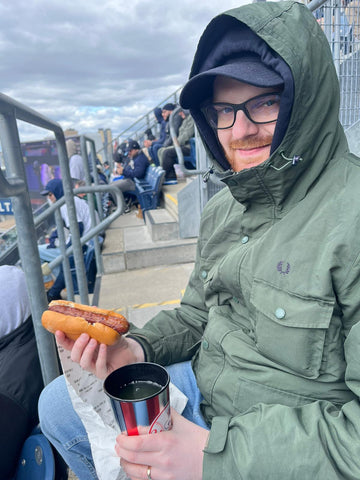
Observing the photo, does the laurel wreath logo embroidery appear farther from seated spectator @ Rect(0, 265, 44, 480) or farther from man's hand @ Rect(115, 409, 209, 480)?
seated spectator @ Rect(0, 265, 44, 480)

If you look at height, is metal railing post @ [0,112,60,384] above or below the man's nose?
below

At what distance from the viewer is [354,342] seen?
888mm

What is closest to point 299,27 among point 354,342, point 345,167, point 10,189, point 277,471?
point 345,167

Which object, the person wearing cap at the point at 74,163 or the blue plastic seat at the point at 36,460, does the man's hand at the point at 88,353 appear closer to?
the blue plastic seat at the point at 36,460

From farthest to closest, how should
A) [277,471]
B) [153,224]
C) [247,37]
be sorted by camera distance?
[153,224] < [247,37] < [277,471]

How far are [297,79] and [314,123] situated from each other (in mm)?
141

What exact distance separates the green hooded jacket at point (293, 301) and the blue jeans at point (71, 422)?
0.11m

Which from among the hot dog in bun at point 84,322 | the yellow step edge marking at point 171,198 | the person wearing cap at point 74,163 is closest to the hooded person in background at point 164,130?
the person wearing cap at point 74,163

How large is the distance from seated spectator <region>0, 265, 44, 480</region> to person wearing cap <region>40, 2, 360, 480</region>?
0.29m

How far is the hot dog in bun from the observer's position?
1182mm

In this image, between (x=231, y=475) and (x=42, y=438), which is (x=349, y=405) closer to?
(x=231, y=475)

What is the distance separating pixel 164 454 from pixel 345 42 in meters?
3.58

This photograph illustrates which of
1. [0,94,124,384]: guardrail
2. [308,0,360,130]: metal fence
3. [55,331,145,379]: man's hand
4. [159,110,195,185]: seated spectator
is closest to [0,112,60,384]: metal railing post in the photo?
[0,94,124,384]: guardrail

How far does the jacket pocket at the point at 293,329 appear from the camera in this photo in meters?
0.98
